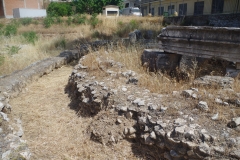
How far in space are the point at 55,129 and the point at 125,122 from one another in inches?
51.9

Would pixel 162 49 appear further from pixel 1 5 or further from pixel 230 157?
pixel 1 5

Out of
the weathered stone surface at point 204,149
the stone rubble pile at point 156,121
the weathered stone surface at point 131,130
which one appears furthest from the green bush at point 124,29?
the weathered stone surface at point 204,149

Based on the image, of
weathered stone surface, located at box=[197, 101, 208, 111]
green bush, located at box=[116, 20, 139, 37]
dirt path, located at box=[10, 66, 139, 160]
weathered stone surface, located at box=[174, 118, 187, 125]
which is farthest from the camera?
green bush, located at box=[116, 20, 139, 37]

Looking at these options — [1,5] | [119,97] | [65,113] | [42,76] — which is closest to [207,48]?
[119,97]

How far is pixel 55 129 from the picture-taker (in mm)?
3520

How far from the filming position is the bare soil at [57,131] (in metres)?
2.81

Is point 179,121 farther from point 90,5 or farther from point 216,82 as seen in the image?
point 90,5

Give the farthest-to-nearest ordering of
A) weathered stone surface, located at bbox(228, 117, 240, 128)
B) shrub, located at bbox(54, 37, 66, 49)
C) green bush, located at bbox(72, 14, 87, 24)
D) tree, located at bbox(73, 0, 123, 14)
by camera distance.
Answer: tree, located at bbox(73, 0, 123, 14)
green bush, located at bbox(72, 14, 87, 24)
shrub, located at bbox(54, 37, 66, 49)
weathered stone surface, located at bbox(228, 117, 240, 128)

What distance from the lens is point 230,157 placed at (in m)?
2.10

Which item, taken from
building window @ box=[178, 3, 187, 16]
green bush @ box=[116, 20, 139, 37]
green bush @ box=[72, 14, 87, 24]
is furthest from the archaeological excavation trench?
building window @ box=[178, 3, 187, 16]

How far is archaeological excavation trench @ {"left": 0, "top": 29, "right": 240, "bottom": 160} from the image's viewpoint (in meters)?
2.36

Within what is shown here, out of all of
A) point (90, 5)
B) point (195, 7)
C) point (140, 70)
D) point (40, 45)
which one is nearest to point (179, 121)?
point (140, 70)

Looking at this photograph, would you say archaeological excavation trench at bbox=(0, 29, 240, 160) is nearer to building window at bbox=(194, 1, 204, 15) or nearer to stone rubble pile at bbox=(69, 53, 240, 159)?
stone rubble pile at bbox=(69, 53, 240, 159)

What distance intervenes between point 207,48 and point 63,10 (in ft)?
87.4
